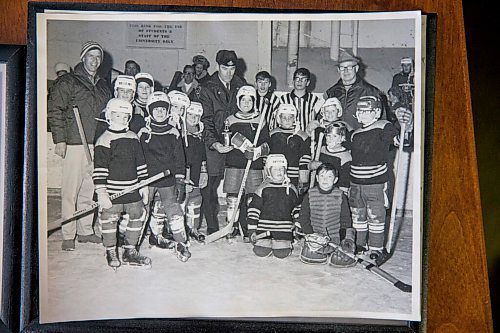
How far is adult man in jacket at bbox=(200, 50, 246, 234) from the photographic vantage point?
1.59 ft

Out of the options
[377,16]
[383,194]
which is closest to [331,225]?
[383,194]

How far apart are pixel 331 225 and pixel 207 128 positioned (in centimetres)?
13

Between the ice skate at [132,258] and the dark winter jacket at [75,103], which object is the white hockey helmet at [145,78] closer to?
the dark winter jacket at [75,103]

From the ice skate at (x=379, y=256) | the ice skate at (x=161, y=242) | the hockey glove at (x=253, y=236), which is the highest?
the hockey glove at (x=253, y=236)

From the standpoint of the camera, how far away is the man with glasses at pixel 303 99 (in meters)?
0.48

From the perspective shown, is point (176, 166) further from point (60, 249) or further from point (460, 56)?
point (460, 56)

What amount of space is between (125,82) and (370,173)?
215 millimetres

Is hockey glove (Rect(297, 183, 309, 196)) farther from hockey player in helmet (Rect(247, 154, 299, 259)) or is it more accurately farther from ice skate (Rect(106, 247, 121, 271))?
ice skate (Rect(106, 247, 121, 271))

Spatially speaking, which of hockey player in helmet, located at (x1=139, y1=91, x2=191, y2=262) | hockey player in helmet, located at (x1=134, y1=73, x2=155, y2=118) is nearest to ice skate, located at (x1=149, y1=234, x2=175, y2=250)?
hockey player in helmet, located at (x1=139, y1=91, x2=191, y2=262)

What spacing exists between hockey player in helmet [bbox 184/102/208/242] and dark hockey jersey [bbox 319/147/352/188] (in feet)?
0.33

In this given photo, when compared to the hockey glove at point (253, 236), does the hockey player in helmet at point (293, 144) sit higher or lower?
higher

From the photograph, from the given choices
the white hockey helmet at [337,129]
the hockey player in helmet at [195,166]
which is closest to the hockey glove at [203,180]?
the hockey player in helmet at [195,166]

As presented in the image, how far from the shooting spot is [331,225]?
48cm

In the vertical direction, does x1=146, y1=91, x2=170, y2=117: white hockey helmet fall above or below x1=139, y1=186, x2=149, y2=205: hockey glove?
above
